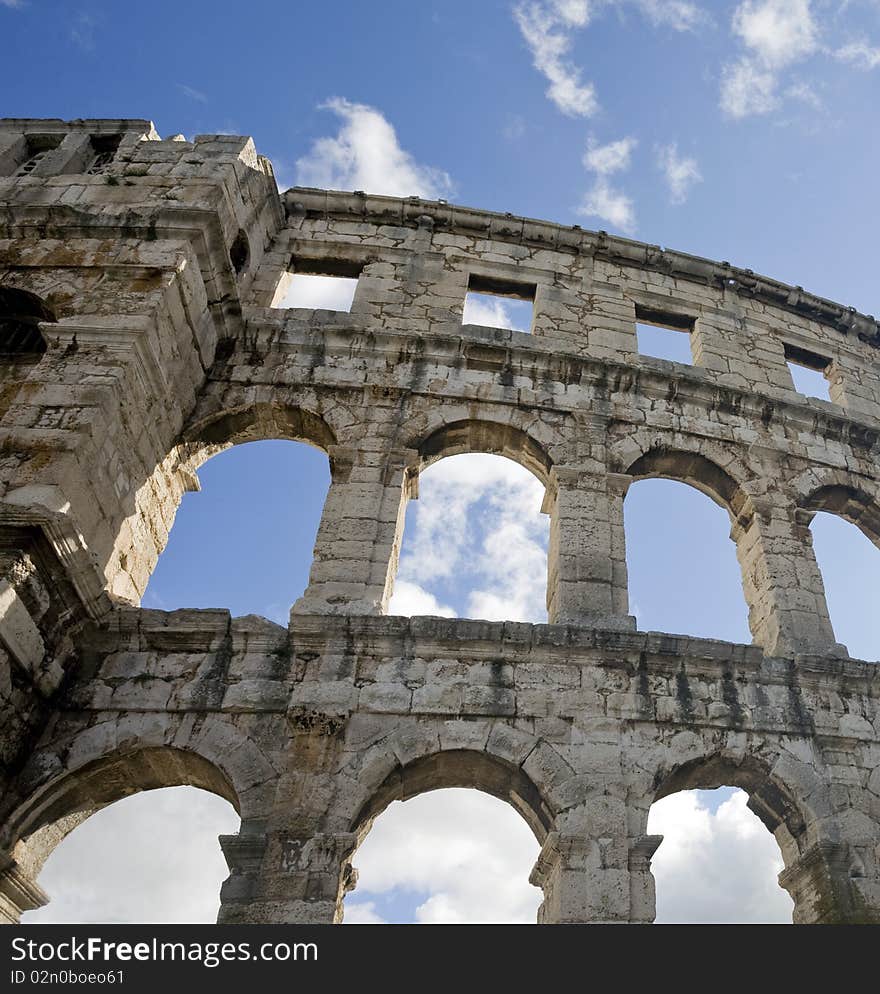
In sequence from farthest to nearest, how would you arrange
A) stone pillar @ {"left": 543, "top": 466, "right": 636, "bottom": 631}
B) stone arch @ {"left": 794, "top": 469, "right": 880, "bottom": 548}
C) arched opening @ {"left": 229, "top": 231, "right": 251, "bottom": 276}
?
1. arched opening @ {"left": 229, "top": 231, "right": 251, "bottom": 276}
2. stone arch @ {"left": 794, "top": 469, "right": 880, "bottom": 548}
3. stone pillar @ {"left": 543, "top": 466, "right": 636, "bottom": 631}

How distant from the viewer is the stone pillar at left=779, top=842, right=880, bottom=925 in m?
5.83

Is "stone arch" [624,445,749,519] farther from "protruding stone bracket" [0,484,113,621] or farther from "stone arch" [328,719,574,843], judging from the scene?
→ "protruding stone bracket" [0,484,113,621]

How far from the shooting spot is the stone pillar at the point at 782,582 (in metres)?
7.50

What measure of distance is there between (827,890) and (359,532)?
4.86m

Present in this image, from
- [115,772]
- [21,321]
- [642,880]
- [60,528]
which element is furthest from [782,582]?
[21,321]

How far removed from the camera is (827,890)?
596 cm

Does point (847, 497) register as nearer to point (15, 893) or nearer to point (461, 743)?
point (461, 743)

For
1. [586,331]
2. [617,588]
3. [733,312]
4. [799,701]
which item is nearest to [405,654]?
[617,588]

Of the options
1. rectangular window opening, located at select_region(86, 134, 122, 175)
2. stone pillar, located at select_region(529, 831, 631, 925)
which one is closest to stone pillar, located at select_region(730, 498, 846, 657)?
stone pillar, located at select_region(529, 831, 631, 925)

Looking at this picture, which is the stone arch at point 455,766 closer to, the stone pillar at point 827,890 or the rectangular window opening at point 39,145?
the stone pillar at point 827,890

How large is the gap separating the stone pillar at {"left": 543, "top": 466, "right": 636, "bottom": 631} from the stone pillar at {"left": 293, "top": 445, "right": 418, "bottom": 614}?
1572mm

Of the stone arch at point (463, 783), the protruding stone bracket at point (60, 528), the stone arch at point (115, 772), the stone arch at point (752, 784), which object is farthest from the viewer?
the stone arch at point (752, 784)

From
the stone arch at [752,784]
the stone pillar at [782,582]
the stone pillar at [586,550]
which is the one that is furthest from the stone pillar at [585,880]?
the stone pillar at [782,582]

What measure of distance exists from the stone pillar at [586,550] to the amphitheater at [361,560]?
35mm
